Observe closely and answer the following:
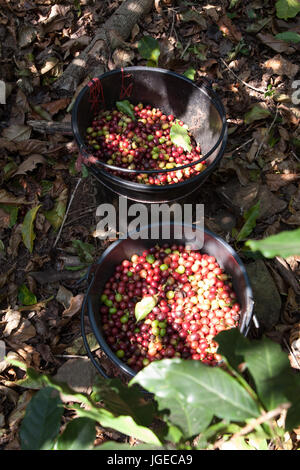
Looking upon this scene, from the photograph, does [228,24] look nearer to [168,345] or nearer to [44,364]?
[168,345]

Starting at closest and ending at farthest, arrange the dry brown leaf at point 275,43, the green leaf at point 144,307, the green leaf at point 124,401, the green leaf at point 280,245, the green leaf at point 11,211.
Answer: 1. the green leaf at point 280,245
2. the green leaf at point 124,401
3. the green leaf at point 144,307
4. the green leaf at point 11,211
5. the dry brown leaf at point 275,43

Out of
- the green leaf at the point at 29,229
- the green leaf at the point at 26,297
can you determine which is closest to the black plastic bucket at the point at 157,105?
the green leaf at the point at 29,229

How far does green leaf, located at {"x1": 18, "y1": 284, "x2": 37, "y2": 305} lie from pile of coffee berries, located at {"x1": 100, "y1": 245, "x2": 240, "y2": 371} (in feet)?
1.54

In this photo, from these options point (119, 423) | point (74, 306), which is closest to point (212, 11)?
point (74, 306)

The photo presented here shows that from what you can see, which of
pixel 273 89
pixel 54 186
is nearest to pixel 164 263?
pixel 54 186

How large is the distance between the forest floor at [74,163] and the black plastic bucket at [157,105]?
0.30 metres

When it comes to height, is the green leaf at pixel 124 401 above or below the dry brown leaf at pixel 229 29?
below

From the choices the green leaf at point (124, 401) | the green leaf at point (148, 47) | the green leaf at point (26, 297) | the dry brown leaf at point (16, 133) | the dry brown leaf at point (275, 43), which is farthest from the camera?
the dry brown leaf at point (275, 43)

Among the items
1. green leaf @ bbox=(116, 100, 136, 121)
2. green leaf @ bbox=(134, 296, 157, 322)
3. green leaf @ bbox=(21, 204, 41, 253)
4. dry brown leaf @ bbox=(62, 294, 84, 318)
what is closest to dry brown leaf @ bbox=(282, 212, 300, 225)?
green leaf @ bbox=(134, 296, 157, 322)

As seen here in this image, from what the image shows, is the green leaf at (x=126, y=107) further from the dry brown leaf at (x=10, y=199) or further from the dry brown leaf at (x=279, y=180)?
the dry brown leaf at (x=279, y=180)
